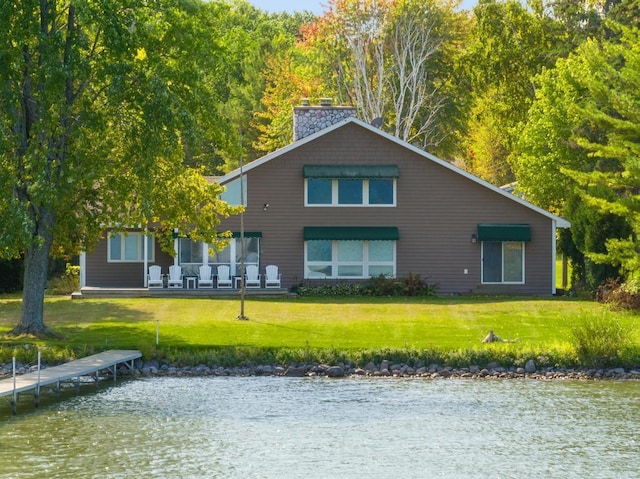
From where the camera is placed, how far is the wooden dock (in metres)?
23.2

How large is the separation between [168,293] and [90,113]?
12635 mm

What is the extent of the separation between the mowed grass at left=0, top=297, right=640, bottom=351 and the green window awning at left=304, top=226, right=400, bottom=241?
264 centimetres

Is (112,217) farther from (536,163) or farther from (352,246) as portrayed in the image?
(536,163)

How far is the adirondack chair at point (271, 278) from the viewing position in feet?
135

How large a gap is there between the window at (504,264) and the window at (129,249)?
36.5ft

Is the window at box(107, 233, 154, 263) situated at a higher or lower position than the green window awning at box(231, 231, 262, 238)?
lower

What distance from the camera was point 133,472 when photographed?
1830cm

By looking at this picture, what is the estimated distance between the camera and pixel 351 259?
138 feet

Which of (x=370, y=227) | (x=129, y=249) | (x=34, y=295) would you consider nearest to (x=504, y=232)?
(x=370, y=227)

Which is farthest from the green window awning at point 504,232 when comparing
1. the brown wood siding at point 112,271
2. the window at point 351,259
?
the brown wood siding at point 112,271

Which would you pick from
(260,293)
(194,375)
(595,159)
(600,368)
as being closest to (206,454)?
(194,375)

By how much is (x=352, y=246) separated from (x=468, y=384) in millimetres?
16118

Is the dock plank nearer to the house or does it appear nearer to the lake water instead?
the lake water

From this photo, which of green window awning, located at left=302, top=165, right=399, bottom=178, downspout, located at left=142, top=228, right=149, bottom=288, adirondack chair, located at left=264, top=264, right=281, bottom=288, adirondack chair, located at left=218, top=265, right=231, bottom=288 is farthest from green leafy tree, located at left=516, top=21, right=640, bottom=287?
downspout, located at left=142, top=228, right=149, bottom=288
